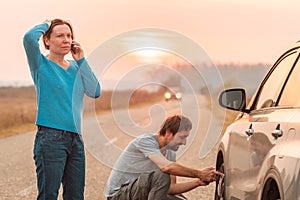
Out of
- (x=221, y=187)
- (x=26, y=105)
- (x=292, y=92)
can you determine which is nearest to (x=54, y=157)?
(x=292, y=92)

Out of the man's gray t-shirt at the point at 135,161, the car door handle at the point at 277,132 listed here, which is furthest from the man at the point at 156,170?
the car door handle at the point at 277,132

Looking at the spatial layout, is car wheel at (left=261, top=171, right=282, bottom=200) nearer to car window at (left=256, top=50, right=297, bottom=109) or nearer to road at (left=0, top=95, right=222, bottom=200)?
car window at (left=256, top=50, right=297, bottom=109)

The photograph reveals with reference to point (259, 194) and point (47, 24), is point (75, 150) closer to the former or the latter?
point (47, 24)

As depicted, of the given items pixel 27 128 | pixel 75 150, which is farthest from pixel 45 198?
pixel 27 128

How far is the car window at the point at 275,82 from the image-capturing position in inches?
251

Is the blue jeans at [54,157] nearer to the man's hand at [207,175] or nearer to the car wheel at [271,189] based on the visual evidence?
the man's hand at [207,175]

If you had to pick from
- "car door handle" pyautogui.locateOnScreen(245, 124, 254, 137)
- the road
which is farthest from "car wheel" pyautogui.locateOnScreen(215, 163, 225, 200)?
"car door handle" pyautogui.locateOnScreen(245, 124, 254, 137)

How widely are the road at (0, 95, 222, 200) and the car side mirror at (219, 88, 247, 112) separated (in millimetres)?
171

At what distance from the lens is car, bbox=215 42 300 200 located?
16.4 feet

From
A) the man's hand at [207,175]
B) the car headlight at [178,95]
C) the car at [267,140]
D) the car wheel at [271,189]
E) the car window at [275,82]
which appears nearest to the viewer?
the car at [267,140]

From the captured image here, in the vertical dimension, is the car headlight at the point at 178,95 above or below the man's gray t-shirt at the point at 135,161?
above

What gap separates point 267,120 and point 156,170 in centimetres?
149

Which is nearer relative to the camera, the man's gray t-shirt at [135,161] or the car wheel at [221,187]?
the man's gray t-shirt at [135,161]

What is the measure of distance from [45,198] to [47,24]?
121 cm
